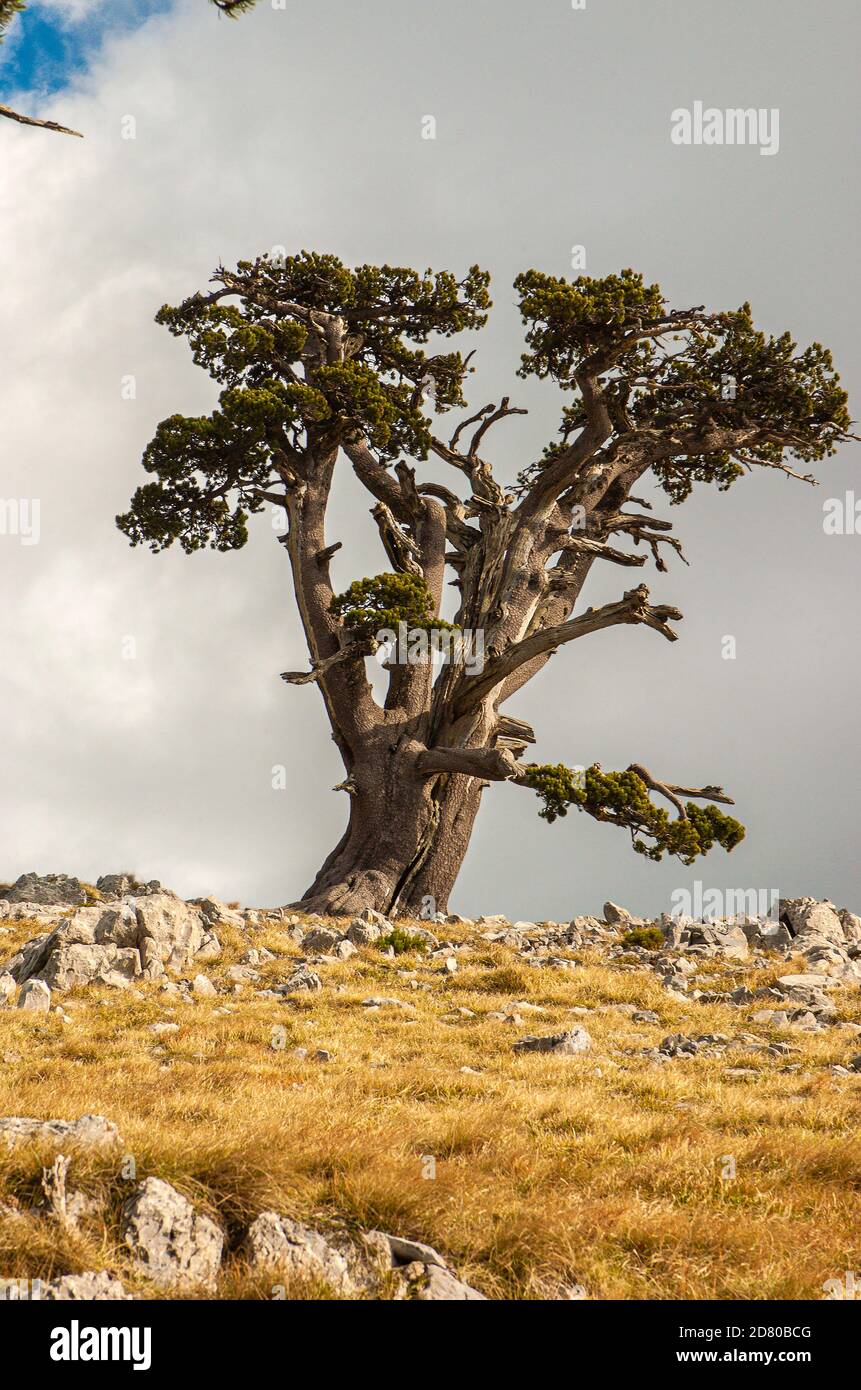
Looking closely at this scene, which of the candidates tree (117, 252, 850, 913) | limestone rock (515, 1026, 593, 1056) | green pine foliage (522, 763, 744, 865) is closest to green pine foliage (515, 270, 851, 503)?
tree (117, 252, 850, 913)

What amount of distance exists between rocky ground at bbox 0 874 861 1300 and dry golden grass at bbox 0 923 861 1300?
2 centimetres

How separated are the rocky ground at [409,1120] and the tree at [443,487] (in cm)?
597

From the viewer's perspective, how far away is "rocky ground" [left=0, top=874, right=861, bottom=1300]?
14.6ft

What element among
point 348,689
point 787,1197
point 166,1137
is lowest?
point 787,1197

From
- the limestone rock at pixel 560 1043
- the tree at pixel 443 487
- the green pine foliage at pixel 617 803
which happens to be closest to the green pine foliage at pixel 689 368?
the tree at pixel 443 487

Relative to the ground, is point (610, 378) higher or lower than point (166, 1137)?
higher

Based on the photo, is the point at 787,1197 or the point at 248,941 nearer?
the point at 787,1197

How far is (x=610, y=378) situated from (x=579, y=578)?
472cm

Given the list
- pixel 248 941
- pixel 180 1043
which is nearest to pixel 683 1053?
pixel 180 1043

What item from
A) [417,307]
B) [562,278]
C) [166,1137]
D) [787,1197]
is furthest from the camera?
[417,307]

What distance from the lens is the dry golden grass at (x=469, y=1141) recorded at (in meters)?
4.59

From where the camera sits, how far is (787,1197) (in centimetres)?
573

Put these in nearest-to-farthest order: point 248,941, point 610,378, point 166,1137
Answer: point 166,1137
point 248,941
point 610,378

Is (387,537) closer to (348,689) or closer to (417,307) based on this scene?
(348,689)
